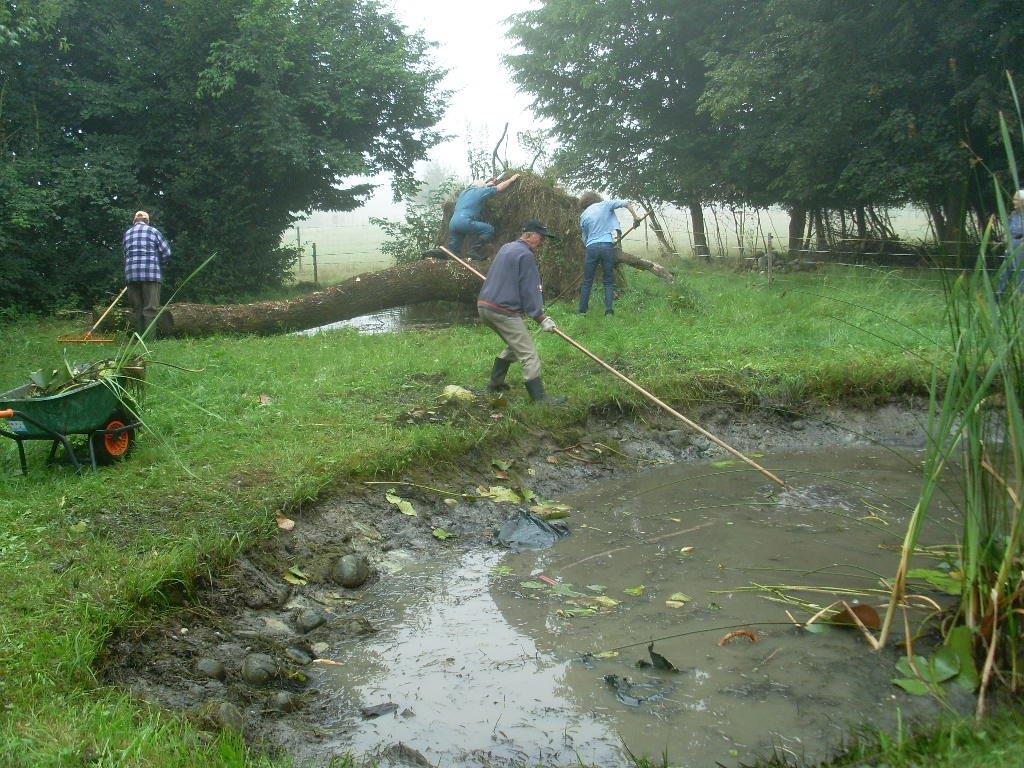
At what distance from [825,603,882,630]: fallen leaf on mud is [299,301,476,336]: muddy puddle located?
915 cm

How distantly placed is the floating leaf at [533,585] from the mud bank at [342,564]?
70 centimetres

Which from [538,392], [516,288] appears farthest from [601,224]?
[538,392]

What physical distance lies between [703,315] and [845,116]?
7.45m

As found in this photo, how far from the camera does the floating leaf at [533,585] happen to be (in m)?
5.39

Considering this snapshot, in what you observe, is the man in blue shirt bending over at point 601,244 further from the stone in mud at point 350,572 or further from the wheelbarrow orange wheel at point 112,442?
the stone in mud at point 350,572

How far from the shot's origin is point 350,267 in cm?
2556

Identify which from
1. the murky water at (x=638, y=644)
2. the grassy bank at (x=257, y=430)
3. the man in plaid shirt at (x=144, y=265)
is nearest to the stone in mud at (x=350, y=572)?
the murky water at (x=638, y=644)

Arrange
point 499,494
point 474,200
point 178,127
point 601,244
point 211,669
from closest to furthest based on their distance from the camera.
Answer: point 211,669 → point 499,494 → point 601,244 → point 474,200 → point 178,127

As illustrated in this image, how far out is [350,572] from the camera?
5.49 m

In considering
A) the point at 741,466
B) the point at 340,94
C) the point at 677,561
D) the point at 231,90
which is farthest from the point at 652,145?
the point at 677,561

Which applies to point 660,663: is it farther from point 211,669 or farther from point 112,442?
point 112,442

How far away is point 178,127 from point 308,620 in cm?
1544

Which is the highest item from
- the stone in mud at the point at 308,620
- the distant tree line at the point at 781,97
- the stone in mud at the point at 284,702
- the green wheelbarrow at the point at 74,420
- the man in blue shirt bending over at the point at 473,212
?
the distant tree line at the point at 781,97

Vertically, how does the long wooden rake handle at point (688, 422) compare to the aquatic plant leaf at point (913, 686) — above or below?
above
